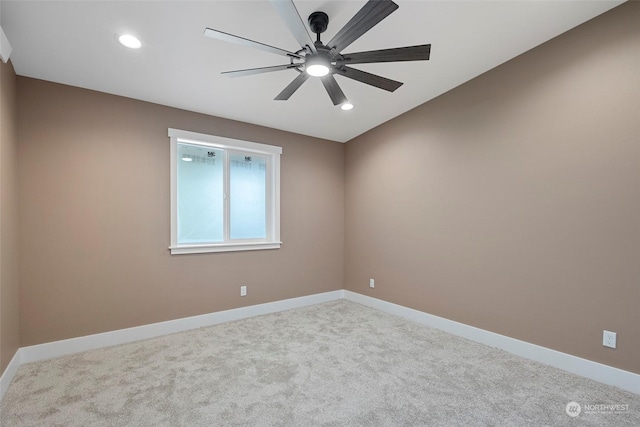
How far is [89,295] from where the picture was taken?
2908 mm

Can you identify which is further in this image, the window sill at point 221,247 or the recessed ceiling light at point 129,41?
the window sill at point 221,247

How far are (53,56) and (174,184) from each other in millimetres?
1441

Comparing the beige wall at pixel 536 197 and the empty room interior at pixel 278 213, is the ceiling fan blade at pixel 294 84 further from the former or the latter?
the beige wall at pixel 536 197

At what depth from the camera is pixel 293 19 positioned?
5.17ft

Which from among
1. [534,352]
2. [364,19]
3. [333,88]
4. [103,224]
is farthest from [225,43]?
[534,352]

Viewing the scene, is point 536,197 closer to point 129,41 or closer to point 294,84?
point 294,84

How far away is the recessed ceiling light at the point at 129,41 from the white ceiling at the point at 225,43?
41 millimetres

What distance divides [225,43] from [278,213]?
227 cm

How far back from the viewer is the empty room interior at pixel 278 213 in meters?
2.08

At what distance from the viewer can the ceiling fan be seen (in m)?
1.49

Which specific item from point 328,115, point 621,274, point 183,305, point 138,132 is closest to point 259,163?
point 328,115

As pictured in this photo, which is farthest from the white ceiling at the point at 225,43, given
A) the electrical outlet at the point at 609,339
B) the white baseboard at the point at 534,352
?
the white baseboard at the point at 534,352

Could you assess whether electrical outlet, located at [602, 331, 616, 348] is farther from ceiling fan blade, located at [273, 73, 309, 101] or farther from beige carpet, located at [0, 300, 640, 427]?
ceiling fan blade, located at [273, 73, 309, 101]

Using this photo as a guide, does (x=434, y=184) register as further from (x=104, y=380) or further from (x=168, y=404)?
(x=104, y=380)
